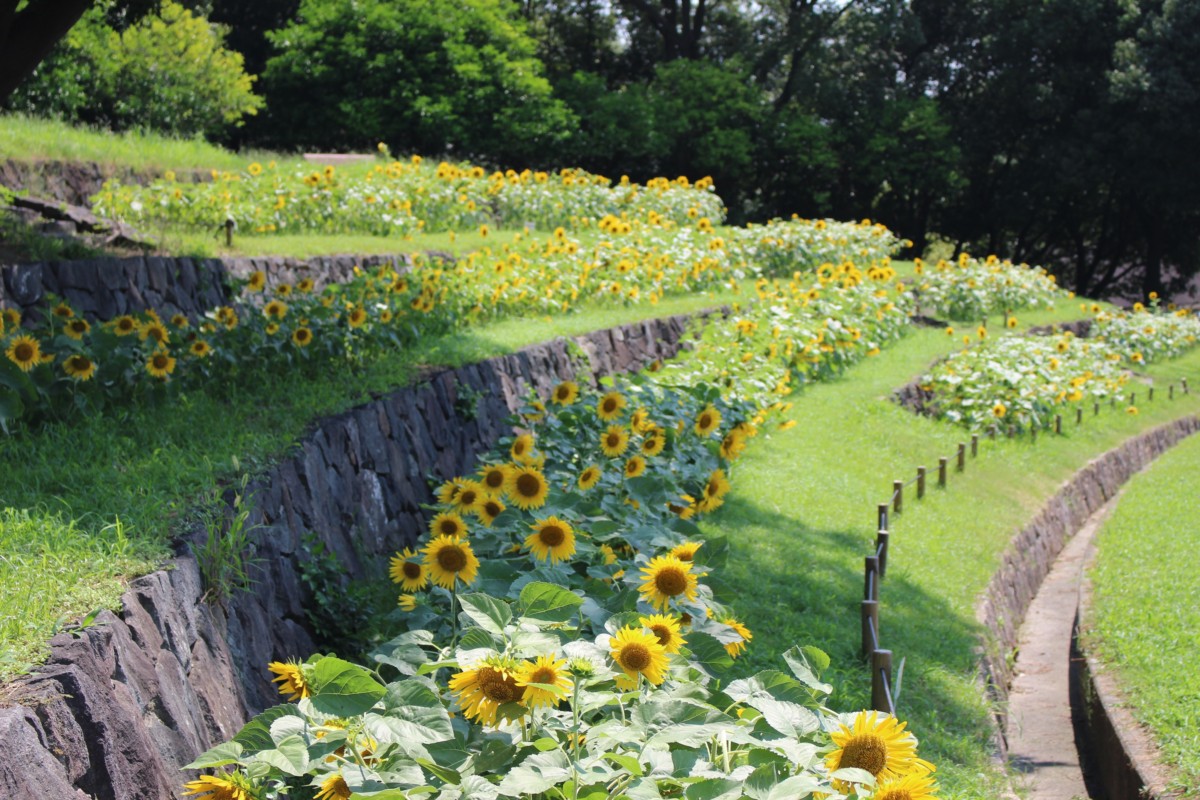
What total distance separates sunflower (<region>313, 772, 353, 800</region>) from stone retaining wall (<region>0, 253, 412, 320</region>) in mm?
4378

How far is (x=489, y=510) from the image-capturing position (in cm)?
463

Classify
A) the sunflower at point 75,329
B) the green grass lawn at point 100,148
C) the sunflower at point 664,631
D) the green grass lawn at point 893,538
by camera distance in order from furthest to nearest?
the green grass lawn at point 100,148, the green grass lawn at point 893,538, the sunflower at point 75,329, the sunflower at point 664,631

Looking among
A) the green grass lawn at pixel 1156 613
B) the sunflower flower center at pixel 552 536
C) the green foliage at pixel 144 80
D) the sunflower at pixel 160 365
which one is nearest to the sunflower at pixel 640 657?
the sunflower flower center at pixel 552 536

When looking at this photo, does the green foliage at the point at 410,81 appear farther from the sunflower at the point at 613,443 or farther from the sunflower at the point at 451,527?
the sunflower at the point at 451,527

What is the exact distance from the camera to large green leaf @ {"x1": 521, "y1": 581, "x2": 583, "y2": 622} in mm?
2939

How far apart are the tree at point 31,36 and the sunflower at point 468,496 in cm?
382

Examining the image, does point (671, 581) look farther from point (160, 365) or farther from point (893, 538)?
point (893, 538)

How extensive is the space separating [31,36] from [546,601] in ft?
17.6

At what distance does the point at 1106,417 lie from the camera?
44.0ft

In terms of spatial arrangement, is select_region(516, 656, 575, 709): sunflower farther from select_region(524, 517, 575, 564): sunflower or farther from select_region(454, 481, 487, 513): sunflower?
select_region(454, 481, 487, 513): sunflower

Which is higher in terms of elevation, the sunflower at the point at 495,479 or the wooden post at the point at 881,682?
the sunflower at the point at 495,479

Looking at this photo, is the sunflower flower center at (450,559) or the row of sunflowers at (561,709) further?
the sunflower flower center at (450,559)

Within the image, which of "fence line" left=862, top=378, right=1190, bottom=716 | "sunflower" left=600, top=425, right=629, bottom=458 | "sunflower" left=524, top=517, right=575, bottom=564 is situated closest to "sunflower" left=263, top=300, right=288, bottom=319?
"sunflower" left=600, top=425, right=629, bottom=458

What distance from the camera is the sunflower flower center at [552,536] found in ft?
13.2
